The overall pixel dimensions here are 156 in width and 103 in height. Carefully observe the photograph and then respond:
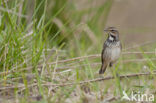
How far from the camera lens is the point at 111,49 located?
4105mm

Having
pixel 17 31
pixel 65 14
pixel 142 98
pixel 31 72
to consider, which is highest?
pixel 65 14

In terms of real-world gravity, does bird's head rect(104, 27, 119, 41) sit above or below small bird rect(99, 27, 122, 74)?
above

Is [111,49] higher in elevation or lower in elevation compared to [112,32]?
lower

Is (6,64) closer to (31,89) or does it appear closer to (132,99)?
(31,89)

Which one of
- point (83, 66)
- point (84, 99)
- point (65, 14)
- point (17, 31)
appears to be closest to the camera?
point (84, 99)

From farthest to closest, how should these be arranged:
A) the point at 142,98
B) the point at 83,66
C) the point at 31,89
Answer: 1. the point at 83,66
2. the point at 31,89
3. the point at 142,98

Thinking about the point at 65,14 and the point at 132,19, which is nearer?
the point at 65,14

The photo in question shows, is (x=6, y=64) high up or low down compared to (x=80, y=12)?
down

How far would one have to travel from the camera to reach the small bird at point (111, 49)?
403 cm

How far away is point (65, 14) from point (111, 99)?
3814 mm

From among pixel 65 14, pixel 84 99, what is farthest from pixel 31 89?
pixel 65 14

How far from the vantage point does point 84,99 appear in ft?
8.96

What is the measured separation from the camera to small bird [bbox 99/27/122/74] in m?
4.03

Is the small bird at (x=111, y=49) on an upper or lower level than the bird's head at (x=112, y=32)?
lower
